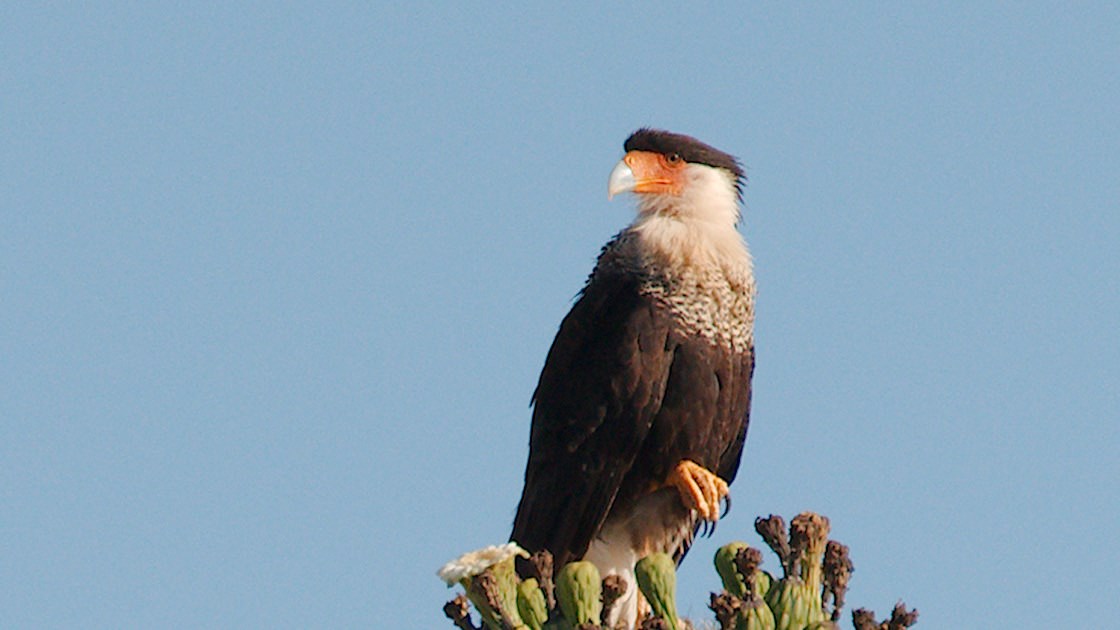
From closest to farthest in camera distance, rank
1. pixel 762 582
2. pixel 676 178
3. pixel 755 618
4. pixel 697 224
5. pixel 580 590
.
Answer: pixel 755 618, pixel 580 590, pixel 762 582, pixel 697 224, pixel 676 178

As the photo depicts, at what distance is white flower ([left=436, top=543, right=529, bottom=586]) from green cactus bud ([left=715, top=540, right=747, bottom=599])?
2.07 feet

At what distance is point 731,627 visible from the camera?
15.8 feet

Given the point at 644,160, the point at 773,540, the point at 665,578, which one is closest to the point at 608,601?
the point at 665,578

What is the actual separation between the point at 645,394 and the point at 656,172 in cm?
113

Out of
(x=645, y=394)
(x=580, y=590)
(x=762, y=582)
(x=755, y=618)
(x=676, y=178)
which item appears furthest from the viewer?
(x=676, y=178)

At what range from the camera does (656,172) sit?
7895 millimetres

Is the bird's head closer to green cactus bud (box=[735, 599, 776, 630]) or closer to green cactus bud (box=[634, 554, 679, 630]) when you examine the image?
green cactus bud (box=[634, 554, 679, 630])

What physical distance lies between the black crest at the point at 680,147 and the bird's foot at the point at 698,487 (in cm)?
142

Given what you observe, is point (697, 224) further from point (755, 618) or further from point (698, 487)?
point (755, 618)

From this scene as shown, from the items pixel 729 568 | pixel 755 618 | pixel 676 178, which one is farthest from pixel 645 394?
pixel 755 618

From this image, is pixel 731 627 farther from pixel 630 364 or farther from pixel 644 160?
pixel 644 160

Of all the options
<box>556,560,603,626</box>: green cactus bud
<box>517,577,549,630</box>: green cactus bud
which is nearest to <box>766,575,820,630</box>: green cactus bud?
<box>556,560,603,626</box>: green cactus bud

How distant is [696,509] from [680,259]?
1.05 meters

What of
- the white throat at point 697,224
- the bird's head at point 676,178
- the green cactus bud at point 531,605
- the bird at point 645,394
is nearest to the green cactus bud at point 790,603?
the green cactus bud at point 531,605
